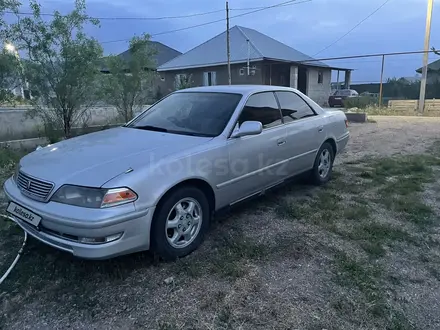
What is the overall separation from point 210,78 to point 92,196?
22.7 m

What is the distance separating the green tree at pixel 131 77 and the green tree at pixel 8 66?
1.97 metres

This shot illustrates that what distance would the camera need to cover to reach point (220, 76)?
2355 cm

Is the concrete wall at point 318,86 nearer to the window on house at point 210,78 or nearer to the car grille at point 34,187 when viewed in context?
the window on house at point 210,78

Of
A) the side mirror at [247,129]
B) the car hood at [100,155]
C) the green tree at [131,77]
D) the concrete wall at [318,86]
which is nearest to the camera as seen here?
the car hood at [100,155]

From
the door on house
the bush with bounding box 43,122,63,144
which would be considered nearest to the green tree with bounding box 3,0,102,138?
the bush with bounding box 43,122,63,144

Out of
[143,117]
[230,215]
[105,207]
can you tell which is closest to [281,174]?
[230,215]

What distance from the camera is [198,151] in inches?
112

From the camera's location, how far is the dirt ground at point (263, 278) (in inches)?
83.7

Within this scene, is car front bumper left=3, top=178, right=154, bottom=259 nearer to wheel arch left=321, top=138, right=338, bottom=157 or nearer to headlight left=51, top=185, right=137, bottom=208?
headlight left=51, top=185, right=137, bottom=208

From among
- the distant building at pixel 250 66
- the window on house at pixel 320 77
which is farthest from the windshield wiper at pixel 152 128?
the window on house at pixel 320 77

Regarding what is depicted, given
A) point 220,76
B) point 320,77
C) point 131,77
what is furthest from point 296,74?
point 131,77

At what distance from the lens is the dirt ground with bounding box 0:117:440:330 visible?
2127 mm

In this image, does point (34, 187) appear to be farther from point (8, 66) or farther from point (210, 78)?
point (210, 78)

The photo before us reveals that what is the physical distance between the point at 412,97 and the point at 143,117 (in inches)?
1064
